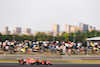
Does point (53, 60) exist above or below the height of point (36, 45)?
below

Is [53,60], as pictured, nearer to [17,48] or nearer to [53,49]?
[53,49]

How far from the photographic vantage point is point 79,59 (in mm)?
16203

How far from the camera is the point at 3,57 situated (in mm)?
16203

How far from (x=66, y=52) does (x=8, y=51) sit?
19.5 feet

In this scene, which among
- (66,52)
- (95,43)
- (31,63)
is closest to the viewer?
(31,63)

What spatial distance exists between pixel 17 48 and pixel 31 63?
247 inches

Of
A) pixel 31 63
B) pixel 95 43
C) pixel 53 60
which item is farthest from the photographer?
pixel 95 43

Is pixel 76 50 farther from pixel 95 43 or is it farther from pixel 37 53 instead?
pixel 37 53

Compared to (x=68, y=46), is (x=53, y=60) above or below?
below

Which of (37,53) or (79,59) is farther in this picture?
(37,53)

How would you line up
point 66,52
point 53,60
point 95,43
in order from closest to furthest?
1. point 53,60
2. point 66,52
3. point 95,43

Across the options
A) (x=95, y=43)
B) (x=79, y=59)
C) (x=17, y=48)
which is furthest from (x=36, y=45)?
(x=95, y=43)

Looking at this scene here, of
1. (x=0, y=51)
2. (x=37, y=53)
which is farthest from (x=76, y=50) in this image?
(x=0, y=51)

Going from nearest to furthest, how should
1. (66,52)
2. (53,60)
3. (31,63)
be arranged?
(31,63) < (53,60) < (66,52)
